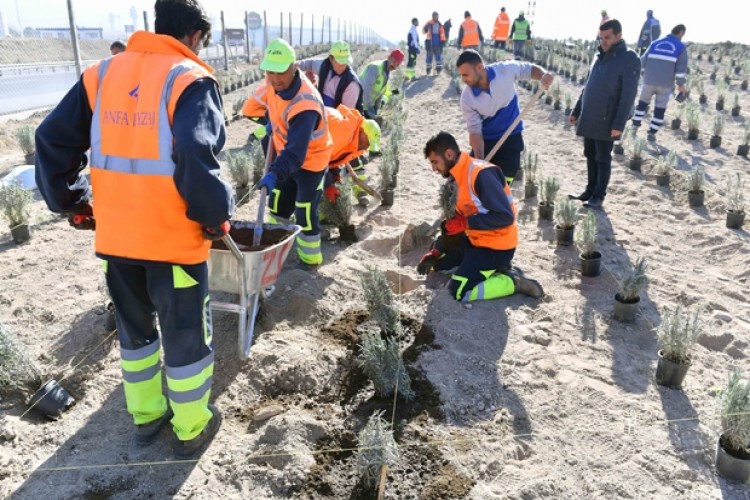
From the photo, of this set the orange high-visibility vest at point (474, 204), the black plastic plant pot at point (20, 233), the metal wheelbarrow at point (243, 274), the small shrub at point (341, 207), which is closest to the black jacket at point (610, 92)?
the orange high-visibility vest at point (474, 204)

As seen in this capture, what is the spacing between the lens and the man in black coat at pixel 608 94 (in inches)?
213

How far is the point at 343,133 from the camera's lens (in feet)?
15.9

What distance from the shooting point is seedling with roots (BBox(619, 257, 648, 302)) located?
3.79 metres

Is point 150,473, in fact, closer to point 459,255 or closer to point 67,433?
point 67,433

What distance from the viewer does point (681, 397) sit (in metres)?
3.10

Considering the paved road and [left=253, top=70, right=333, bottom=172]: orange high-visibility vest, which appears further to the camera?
the paved road

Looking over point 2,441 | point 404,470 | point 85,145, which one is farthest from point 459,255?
point 2,441

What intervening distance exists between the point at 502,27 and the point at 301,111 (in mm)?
18182

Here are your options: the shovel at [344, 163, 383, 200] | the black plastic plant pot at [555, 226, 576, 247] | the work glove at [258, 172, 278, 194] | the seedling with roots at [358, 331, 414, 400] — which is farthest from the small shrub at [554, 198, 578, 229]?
the work glove at [258, 172, 278, 194]

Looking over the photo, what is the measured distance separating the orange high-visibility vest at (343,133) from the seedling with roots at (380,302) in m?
1.53

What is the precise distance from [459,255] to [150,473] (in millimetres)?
2776

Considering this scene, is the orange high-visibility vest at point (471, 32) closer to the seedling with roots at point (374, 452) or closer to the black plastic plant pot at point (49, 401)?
the black plastic plant pot at point (49, 401)

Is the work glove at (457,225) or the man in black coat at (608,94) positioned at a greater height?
the man in black coat at (608,94)

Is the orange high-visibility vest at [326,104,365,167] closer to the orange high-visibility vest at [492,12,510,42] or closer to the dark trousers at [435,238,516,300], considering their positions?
the dark trousers at [435,238,516,300]
